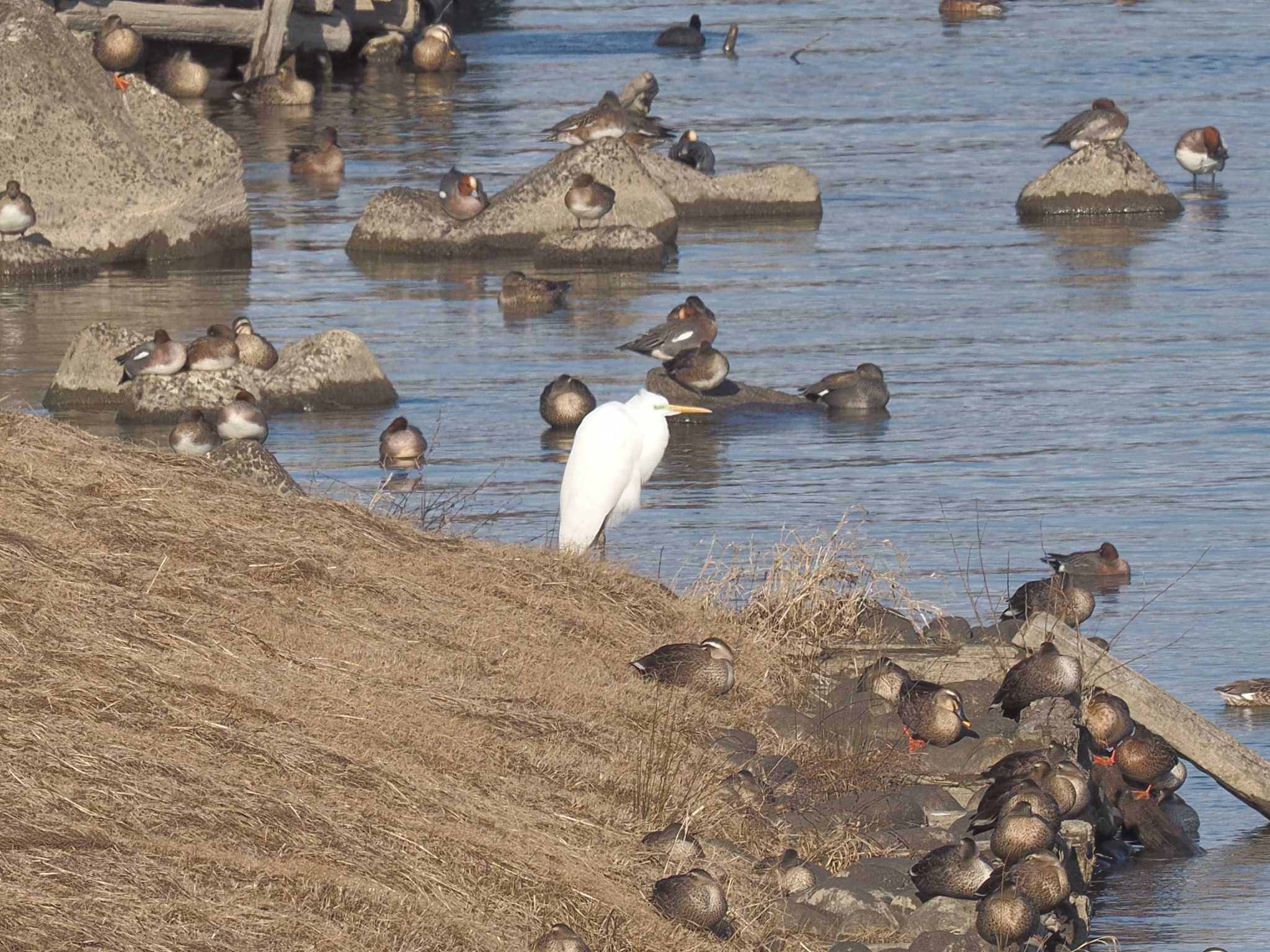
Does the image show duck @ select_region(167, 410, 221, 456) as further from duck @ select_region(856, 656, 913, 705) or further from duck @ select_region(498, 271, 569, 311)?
duck @ select_region(498, 271, 569, 311)

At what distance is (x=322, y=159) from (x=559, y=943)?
26833 millimetres

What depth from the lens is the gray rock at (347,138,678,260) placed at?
27.6m

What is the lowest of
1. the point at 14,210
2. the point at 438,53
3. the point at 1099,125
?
the point at 438,53

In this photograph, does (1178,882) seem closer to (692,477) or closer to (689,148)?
(692,477)

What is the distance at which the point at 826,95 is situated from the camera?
42.0 m

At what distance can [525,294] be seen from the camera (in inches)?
950

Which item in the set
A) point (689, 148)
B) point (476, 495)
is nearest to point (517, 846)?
point (476, 495)

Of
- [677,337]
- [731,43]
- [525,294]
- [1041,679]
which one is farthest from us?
[731,43]

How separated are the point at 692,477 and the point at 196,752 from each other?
9.90 meters

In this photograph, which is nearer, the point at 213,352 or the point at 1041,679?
the point at 1041,679

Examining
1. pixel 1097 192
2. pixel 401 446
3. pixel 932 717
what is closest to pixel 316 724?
pixel 932 717

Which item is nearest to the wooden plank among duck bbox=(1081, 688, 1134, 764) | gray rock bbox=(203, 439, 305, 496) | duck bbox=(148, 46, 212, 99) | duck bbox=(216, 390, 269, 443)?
duck bbox=(1081, 688, 1134, 764)

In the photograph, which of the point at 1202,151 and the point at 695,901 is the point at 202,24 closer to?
the point at 1202,151

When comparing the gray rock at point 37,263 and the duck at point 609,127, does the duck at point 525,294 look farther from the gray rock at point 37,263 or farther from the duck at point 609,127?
the duck at point 609,127
